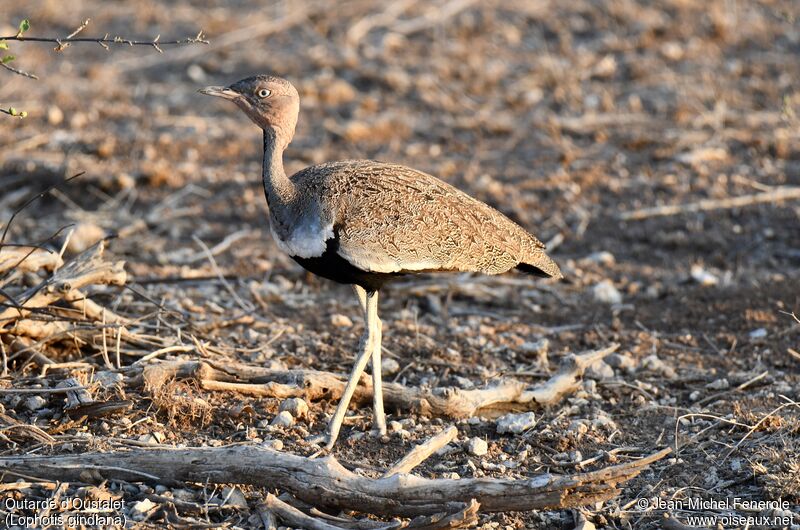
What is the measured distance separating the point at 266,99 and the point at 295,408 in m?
1.27

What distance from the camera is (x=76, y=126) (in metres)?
8.27

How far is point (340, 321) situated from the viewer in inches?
209

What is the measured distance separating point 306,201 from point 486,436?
48.2 inches

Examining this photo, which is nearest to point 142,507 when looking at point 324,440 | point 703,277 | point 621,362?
Answer: point 324,440

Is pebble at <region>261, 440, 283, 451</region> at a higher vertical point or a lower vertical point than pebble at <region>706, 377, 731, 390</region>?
higher

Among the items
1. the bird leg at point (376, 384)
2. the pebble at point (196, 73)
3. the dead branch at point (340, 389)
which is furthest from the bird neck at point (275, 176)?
the pebble at point (196, 73)

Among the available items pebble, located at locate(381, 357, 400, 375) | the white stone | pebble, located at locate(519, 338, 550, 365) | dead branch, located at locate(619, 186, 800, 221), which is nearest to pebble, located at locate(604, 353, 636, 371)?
pebble, located at locate(519, 338, 550, 365)

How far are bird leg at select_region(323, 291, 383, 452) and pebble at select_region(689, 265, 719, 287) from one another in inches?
101

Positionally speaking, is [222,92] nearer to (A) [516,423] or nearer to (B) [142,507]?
(B) [142,507]

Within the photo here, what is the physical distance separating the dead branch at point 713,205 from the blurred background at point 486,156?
0.06 m

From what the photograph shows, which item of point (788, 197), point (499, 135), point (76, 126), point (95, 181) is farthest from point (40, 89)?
point (788, 197)

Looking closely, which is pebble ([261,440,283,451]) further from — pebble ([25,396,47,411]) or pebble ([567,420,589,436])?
pebble ([567,420,589,436])

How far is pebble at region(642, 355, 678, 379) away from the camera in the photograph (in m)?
4.87

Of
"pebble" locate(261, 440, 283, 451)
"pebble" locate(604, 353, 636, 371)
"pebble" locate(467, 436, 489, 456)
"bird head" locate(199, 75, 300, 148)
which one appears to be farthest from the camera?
"pebble" locate(604, 353, 636, 371)
